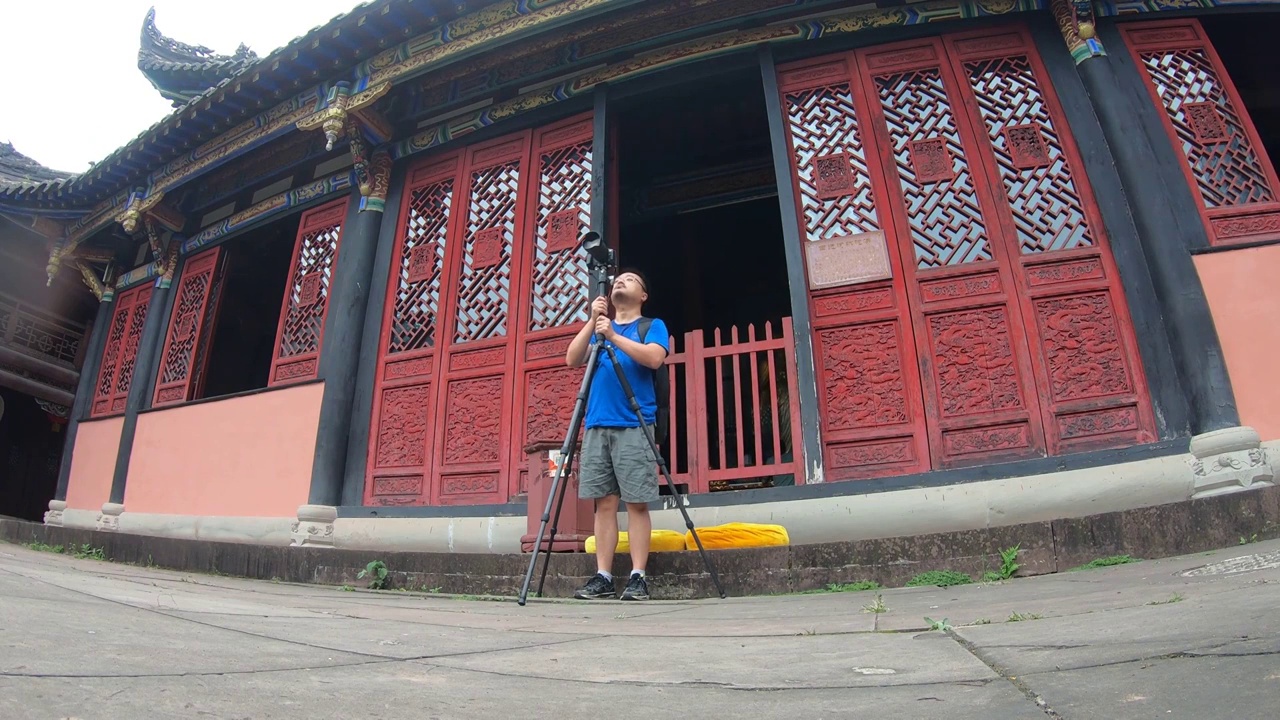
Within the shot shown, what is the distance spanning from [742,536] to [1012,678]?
2.73m

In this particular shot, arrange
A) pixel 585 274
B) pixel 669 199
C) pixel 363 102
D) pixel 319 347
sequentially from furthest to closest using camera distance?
pixel 669 199 → pixel 319 347 → pixel 363 102 → pixel 585 274

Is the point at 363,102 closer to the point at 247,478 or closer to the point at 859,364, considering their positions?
the point at 247,478

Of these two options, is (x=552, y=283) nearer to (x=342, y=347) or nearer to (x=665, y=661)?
(x=342, y=347)

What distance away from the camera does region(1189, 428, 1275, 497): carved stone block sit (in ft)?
12.6

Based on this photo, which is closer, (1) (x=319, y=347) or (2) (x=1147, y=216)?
(2) (x=1147, y=216)

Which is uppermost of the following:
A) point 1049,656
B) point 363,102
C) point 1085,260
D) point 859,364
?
point 363,102

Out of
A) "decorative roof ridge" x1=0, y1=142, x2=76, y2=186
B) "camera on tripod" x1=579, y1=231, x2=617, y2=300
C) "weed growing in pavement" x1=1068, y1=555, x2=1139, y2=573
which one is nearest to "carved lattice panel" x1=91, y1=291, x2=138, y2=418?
"decorative roof ridge" x1=0, y1=142, x2=76, y2=186

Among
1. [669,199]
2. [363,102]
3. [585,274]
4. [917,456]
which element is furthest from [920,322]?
[363,102]

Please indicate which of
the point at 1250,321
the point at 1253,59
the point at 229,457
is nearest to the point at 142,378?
the point at 229,457

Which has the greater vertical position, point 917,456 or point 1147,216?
point 1147,216

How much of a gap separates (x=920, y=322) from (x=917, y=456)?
90 centimetres

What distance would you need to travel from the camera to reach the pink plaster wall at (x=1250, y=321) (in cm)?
407

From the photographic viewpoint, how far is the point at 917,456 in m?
4.48

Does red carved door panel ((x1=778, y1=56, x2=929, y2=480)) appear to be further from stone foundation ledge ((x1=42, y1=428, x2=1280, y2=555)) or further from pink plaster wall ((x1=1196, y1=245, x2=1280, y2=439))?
pink plaster wall ((x1=1196, y1=245, x2=1280, y2=439))
